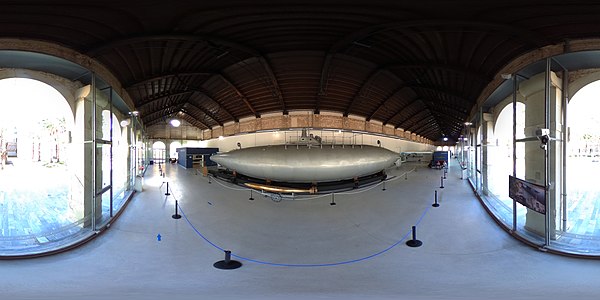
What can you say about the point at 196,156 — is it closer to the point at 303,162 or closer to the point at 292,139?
the point at 292,139

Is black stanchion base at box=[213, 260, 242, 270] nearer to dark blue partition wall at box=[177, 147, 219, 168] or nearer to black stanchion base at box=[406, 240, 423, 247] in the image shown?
black stanchion base at box=[406, 240, 423, 247]

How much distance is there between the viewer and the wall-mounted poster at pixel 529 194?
5.91 m

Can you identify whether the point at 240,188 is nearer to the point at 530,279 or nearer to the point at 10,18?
the point at 10,18

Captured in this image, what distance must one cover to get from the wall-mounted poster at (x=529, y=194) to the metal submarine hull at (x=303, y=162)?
268 inches

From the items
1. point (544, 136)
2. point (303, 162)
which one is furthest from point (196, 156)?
point (544, 136)

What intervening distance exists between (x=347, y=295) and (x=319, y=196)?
7.26 metres

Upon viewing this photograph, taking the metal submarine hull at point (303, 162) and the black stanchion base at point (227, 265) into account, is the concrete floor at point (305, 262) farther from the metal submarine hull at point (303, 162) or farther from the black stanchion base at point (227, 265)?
the metal submarine hull at point (303, 162)

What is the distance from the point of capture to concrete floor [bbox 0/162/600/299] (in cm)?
393

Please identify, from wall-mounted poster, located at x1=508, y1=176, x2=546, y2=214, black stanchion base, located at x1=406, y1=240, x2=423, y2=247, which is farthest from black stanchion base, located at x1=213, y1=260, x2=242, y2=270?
wall-mounted poster, located at x1=508, y1=176, x2=546, y2=214

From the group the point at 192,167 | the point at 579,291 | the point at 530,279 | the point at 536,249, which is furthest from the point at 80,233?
the point at 192,167

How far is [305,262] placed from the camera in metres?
4.83

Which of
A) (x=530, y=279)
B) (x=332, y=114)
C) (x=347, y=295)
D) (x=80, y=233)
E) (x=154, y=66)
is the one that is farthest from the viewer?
(x=332, y=114)

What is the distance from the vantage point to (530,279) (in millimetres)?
4465

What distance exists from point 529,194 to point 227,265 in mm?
7057
